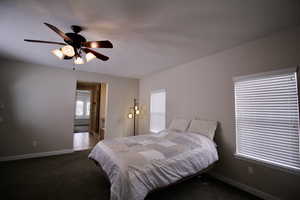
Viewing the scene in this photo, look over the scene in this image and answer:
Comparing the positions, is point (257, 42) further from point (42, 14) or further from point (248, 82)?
point (42, 14)

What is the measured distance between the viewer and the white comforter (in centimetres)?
147

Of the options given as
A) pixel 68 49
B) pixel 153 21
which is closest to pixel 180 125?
pixel 153 21

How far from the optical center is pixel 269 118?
2086mm

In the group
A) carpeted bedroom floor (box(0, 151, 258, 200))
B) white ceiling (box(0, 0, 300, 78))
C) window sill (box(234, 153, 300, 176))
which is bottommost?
carpeted bedroom floor (box(0, 151, 258, 200))

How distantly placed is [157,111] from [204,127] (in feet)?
6.23

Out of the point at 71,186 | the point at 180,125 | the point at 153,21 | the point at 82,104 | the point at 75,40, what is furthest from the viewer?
the point at 82,104

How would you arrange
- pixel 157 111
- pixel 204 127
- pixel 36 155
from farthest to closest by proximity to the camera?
pixel 157 111 < pixel 36 155 < pixel 204 127

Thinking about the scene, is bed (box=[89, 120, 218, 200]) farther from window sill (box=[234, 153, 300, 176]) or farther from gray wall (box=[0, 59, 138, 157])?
gray wall (box=[0, 59, 138, 157])

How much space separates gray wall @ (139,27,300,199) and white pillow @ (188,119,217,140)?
6.2 inches

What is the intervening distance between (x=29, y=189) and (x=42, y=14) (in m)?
2.69

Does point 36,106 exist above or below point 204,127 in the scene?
above

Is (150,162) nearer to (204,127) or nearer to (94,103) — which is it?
(204,127)

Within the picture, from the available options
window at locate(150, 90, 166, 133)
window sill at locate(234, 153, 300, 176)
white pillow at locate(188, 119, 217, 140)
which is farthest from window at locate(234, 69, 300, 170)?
window at locate(150, 90, 166, 133)

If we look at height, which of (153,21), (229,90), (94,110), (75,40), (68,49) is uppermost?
(153,21)
